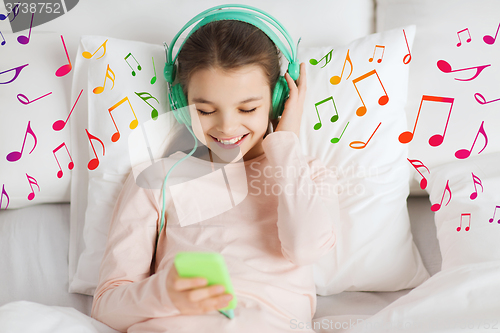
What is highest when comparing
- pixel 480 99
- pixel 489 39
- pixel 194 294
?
pixel 489 39

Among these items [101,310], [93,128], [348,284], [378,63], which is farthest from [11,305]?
[378,63]

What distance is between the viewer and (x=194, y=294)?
57cm

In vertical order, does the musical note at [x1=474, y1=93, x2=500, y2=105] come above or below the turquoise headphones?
below

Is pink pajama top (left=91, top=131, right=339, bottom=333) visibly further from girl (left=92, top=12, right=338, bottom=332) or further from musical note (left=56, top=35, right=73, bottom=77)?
musical note (left=56, top=35, right=73, bottom=77)

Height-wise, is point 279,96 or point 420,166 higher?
point 279,96

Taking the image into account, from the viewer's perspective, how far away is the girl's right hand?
22.3 inches

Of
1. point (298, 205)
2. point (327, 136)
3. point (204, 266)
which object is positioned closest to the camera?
point (204, 266)

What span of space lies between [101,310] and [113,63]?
0.64 metres

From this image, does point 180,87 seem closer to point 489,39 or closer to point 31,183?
point 31,183

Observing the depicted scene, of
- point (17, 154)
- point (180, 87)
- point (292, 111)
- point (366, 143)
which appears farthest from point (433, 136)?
point (17, 154)

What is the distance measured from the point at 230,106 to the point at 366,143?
422mm

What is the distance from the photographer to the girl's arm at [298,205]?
829 mm

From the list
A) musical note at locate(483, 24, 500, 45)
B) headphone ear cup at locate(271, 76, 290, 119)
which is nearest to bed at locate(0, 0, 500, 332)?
musical note at locate(483, 24, 500, 45)

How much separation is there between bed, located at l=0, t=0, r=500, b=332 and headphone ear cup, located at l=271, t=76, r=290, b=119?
11 centimetres
